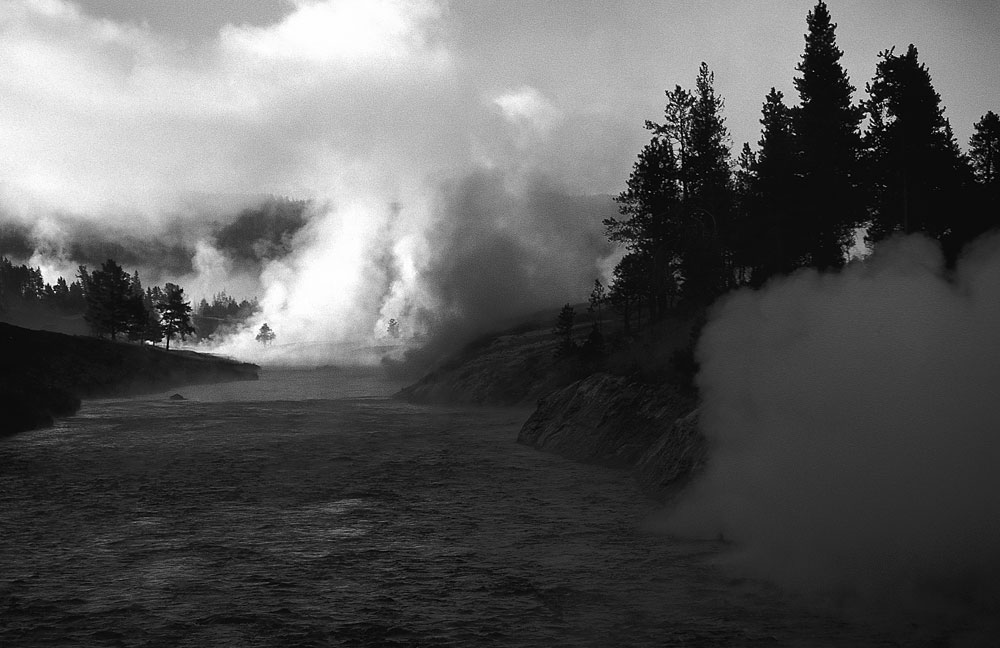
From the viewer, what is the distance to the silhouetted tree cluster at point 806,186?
44.2 metres

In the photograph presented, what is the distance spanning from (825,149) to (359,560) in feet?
136

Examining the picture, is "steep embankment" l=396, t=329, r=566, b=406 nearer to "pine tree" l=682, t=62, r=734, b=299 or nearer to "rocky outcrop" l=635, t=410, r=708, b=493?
"pine tree" l=682, t=62, r=734, b=299

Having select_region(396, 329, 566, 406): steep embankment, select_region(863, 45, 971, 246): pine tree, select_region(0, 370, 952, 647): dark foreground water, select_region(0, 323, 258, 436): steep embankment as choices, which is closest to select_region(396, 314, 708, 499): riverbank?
select_region(0, 370, 952, 647): dark foreground water

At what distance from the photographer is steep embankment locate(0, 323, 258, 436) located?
52.7m

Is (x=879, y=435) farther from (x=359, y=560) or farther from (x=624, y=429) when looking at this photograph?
(x=624, y=429)

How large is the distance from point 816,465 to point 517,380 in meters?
44.8

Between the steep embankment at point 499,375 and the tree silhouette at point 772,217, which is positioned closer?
the tree silhouette at point 772,217

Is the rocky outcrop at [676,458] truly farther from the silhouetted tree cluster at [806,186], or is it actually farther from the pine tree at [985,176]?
the pine tree at [985,176]

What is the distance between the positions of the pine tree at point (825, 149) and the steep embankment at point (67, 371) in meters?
46.8

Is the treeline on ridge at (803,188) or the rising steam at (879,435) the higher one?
the treeline on ridge at (803,188)

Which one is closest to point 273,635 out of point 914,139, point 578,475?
point 578,475

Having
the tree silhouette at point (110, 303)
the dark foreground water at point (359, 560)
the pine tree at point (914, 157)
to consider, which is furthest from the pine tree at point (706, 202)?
the tree silhouette at point (110, 303)

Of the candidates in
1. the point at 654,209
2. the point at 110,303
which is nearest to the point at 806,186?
the point at 654,209

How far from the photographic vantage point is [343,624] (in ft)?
38.2
